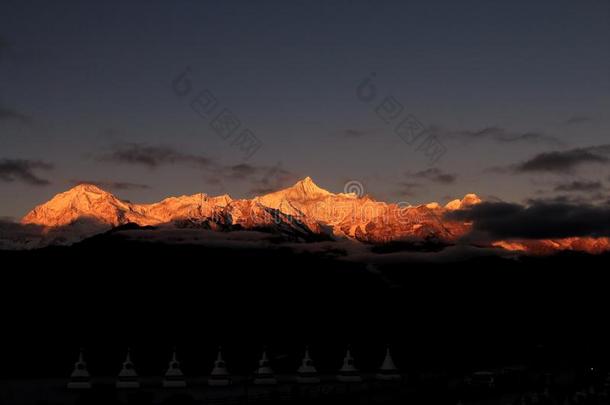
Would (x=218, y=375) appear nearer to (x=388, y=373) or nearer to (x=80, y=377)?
(x=80, y=377)

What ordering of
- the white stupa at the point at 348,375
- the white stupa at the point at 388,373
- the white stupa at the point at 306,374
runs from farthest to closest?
1. the white stupa at the point at 388,373
2. the white stupa at the point at 348,375
3. the white stupa at the point at 306,374

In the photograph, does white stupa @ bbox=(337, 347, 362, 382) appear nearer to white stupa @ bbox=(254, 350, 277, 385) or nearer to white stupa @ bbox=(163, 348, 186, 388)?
white stupa @ bbox=(254, 350, 277, 385)

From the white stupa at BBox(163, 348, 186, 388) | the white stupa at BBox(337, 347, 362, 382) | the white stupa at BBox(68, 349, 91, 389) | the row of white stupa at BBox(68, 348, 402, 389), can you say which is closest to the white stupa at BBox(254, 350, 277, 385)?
the row of white stupa at BBox(68, 348, 402, 389)

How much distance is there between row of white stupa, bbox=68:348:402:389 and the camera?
411 ft

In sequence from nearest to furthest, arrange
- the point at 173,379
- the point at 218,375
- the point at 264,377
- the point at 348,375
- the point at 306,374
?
1. the point at 173,379
2. the point at 264,377
3. the point at 218,375
4. the point at 348,375
5. the point at 306,374

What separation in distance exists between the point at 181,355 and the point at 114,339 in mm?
20811

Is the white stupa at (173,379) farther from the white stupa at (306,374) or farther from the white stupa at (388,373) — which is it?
the white stupa at (388,373)

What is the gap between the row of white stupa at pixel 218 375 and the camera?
12512 cm

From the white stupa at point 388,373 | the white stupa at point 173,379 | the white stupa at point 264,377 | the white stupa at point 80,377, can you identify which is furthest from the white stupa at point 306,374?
the white stupa at point 80,377

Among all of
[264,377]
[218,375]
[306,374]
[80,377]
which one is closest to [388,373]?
[306,374]

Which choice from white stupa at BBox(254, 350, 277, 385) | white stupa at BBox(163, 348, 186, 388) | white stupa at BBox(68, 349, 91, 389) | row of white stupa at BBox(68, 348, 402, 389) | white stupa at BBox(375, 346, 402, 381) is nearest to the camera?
white stupa at BBox(68, 349, 91, 389)

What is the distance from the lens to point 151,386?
134 meters

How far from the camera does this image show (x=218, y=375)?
433 ft

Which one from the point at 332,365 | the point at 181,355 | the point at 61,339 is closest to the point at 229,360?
the point at 181,355
